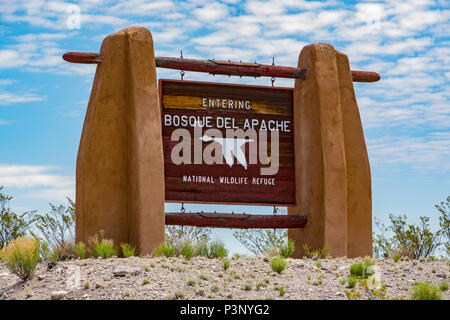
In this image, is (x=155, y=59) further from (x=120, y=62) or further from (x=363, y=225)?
(x=363, y=225)

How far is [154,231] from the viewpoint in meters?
12.4

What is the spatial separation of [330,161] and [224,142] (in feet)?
8.53

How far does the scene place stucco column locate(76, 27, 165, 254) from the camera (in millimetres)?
12414

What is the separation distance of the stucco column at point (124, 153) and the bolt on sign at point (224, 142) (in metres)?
1.26

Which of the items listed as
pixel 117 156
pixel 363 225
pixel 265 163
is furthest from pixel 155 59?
pixel 363 225

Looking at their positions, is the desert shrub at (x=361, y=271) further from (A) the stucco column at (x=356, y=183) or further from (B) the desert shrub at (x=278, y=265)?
(A) the stucco column at (x=356, y=183)

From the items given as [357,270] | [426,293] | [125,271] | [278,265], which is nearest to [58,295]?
[125,271]

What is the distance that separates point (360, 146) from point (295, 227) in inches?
106

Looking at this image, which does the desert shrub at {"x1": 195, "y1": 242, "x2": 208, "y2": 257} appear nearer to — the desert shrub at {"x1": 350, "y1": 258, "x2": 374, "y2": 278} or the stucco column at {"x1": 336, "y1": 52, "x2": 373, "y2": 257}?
the desert shrub at {"x1": 350, "y1": 258, "x2": 374, "y2": 278}

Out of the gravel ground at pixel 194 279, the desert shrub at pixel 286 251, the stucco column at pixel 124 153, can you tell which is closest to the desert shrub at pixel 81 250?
the stucco column at pixel 124 153

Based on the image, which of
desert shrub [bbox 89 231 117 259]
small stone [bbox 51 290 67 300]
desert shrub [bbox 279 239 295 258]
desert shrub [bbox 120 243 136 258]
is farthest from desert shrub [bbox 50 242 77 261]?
desert shrub [bbox 279 239 295 258]

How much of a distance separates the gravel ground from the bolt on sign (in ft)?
9.98
